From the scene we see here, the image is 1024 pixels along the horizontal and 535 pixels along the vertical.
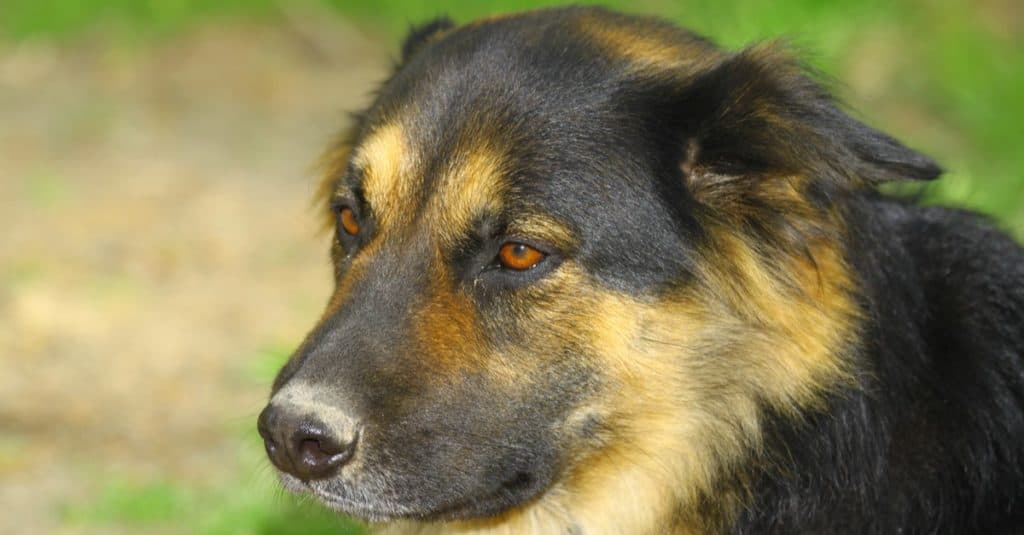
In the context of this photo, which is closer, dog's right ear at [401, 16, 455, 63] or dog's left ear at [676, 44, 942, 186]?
dog's left ear at [676, 44, 942, 186]

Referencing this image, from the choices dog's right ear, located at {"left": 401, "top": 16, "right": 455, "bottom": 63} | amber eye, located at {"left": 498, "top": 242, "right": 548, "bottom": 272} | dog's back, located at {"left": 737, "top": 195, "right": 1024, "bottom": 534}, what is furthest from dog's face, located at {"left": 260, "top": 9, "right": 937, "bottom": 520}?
dog's right ear, located at {"left": 401, "top": 16, "right": 455, "bottom": 63}

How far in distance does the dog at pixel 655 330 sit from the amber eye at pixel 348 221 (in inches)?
9.9

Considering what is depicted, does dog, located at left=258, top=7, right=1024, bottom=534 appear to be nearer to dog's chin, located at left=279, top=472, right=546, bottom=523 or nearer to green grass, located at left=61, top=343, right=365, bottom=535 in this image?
dog's chin, located at left=279, top=472, right=546, bottom=523

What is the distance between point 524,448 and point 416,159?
959 millimetres

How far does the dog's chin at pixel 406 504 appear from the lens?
12.6 feet

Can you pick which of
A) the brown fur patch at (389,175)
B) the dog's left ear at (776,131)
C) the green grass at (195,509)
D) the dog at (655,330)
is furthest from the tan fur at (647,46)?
the green grass at (195,509)

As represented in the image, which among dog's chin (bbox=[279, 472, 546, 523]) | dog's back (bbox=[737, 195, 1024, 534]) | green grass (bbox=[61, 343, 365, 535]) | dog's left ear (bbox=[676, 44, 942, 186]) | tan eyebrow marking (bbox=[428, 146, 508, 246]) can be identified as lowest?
green grass (bbox=[61, 343, 365, 535])

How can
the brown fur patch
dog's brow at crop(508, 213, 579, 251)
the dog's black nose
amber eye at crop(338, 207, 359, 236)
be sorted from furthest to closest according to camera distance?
amber eye at crop(338, 207, 359, 236), the brown fur patch, dog's brow at crop(508, 213, 579, 251), the dog's black nose

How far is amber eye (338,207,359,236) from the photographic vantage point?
4406 millimetres

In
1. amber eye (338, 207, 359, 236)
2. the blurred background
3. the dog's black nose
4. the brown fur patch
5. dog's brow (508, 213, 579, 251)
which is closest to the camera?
the dog's black nose

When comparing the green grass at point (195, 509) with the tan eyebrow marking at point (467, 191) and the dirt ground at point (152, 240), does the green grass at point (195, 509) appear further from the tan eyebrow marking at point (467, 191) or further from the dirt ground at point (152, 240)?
the tan eyebrow marking at point (467, 191)

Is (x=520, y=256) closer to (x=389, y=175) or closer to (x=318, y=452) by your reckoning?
(x=389, y=175)

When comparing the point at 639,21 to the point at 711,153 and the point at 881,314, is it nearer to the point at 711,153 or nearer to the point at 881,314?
the point at 711,153

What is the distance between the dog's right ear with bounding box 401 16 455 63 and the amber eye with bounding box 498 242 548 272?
51.5 inches
